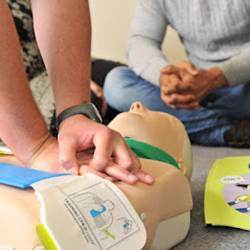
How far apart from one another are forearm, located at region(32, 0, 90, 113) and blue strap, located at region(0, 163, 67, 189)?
154 mm

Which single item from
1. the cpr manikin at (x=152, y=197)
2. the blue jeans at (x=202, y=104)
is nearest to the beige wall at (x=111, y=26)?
the blue jeans at (x=202, y=104)

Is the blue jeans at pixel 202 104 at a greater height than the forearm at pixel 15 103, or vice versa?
the forearm at pixel 15 103

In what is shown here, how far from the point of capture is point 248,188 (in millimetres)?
915

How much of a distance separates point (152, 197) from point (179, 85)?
727mm

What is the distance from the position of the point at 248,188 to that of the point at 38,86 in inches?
30.4

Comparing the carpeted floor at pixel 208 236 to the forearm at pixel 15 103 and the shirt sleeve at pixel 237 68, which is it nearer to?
the forearm at pixel 15 103

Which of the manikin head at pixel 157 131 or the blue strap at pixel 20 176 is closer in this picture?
the blue strap at pixel 20 176

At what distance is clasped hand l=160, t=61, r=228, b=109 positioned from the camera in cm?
140

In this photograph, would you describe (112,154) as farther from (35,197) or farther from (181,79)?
(181,79)

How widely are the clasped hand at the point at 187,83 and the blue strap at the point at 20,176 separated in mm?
760

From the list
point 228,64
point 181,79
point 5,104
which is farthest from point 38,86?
point 5,104

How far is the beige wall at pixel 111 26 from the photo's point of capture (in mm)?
2080

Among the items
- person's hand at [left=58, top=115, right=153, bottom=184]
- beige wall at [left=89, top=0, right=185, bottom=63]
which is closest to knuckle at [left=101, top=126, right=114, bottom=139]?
person's hand at [left=58, top=115, right=153, bottom=184]

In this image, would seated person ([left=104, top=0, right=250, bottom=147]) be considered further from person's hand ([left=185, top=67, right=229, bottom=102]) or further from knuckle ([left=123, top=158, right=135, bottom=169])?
knuckle ([left=123, top=158, right=135, bottom=169])
